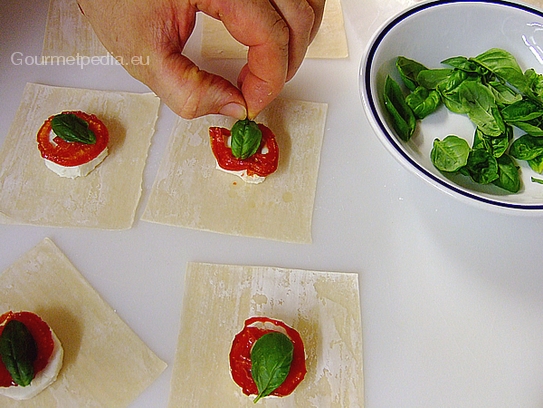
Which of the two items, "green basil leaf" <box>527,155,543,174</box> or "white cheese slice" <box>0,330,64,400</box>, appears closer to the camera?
"white cheese slice" <box>0,330,64,400</box>

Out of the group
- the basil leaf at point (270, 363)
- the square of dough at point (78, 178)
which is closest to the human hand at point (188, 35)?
the square of dough at point (78, 178)

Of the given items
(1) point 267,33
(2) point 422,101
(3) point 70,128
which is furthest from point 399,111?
(3) point 70,128

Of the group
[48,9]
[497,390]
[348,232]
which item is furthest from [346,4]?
[497,390]

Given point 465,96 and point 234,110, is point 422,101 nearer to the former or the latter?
point 465,96

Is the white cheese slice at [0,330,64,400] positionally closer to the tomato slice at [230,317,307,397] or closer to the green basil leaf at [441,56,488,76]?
the tomato slice at [230,317,307,397]

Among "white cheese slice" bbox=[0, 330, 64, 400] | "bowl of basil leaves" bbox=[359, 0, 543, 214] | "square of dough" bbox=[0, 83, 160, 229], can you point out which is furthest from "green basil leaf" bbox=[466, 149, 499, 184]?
"white cheese slice" bbox=[0, 330, 64, 400]
